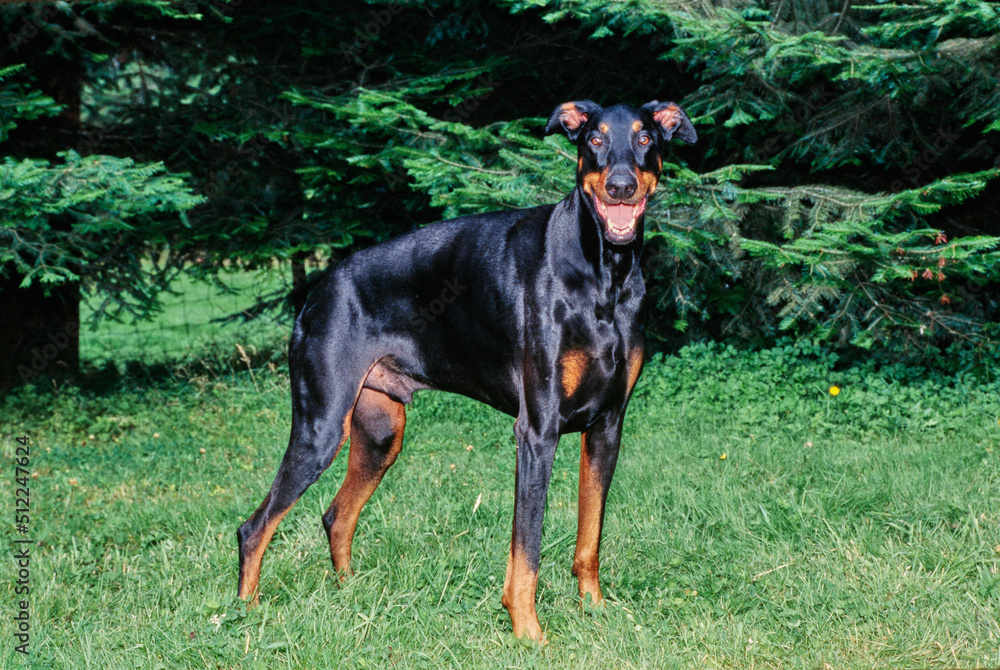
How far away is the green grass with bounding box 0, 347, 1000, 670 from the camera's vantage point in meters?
3.16

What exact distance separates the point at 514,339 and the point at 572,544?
117cm

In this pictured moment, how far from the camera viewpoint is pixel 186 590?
3.68 metres

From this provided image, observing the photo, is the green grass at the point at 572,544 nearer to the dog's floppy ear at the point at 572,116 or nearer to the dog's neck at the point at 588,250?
the dog's neck at the point at 588,250

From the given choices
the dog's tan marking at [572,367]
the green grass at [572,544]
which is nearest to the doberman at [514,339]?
the dog's tan marking at [572,367]

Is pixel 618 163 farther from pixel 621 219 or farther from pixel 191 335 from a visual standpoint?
pixel 191 335

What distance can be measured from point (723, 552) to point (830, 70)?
136 inches

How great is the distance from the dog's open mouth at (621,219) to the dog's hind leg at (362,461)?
1409 millimetres

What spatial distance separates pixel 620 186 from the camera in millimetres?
2955

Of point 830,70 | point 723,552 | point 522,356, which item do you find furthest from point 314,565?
point 830,70

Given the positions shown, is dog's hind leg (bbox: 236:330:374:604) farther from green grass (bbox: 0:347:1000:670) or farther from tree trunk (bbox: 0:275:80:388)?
tree trunk (bbox: 0:275:80:388)

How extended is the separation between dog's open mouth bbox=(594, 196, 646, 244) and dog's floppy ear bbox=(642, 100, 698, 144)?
543mm

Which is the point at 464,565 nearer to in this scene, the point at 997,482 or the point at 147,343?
the point at 997,482

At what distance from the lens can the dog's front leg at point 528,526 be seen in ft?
10.4

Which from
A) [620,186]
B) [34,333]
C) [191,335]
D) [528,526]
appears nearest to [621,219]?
[620,186]
